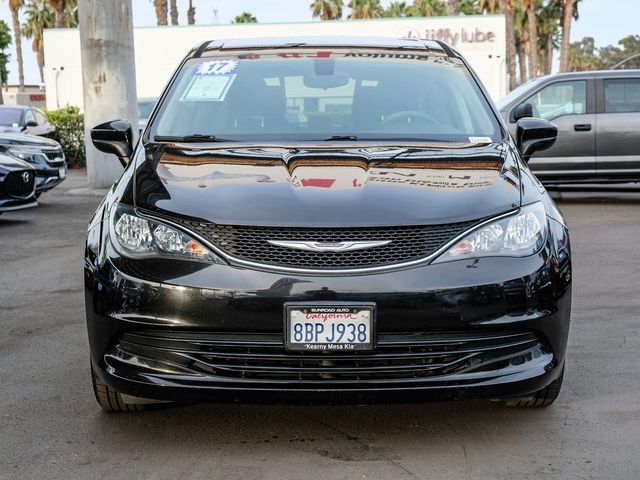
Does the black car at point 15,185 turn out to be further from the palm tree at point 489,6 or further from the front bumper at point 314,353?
the palm tree at point 489,6

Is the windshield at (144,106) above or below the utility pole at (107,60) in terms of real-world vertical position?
below

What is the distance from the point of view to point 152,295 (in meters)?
3.61

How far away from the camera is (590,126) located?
13.2 m

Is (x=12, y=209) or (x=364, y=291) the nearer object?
(x=364, y=291)

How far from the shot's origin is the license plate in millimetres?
3514

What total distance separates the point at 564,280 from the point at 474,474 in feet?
2.69

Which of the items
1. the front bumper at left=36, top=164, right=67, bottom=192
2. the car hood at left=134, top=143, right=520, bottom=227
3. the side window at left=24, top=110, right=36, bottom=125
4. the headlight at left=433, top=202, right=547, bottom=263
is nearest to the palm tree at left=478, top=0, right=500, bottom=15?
the side window at left=24, top=110, right=36, bottom=125

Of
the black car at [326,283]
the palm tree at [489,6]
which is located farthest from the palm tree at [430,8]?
the black car at [326,283]

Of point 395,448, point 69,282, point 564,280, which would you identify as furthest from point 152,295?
point 69,282

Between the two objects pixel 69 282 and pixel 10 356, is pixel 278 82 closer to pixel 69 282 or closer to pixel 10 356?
pixel 10 356

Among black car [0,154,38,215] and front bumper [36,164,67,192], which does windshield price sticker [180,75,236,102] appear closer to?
black car [0,154,38,215]

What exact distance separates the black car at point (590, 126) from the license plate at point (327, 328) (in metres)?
9.97

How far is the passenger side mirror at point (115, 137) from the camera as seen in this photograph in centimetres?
509

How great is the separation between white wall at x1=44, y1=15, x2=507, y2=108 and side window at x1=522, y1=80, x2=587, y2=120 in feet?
73.5
